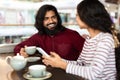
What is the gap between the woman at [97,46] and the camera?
128cm

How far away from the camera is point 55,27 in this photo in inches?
83.0

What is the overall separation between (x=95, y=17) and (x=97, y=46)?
179 mm

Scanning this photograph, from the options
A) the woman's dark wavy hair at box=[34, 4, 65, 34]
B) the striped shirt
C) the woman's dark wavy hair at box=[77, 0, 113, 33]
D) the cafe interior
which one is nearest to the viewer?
the striped shirt

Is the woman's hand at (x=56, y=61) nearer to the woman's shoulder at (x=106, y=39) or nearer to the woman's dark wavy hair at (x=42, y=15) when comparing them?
the woman's shoulder at (x=106, y=39)

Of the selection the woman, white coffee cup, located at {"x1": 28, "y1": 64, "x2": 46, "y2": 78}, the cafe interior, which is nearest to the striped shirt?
the woman

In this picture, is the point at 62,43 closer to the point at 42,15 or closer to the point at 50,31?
the point at 50,31

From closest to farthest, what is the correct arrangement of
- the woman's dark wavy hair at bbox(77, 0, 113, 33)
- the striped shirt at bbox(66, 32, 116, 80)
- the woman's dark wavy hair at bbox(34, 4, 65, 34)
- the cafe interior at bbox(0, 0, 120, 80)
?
the striped shirt at bbox(66, 32, 116, 80)
the woman's dark wavy hair at bbox(77, 0, 113, 33)
the woman's dark wavy hair at bbox(34, 4, 65, 34)
the cafe interior at bbox(0, 0, 120, 80)

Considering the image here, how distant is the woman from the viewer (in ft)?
→ 4.21

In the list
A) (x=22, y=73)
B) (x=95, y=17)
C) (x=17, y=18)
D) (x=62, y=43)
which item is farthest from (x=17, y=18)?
(x=95, y=17)

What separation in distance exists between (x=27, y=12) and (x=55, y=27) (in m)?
0.47

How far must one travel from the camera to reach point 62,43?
2.20 metres

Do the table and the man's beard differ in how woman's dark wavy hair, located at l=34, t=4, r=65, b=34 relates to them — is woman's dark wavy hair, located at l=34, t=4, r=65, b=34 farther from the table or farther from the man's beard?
the table

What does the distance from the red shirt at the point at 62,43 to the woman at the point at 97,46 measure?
25.9 inches

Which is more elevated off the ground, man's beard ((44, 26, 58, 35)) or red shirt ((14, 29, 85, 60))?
man's beard ((44, 26, 58, 35))
